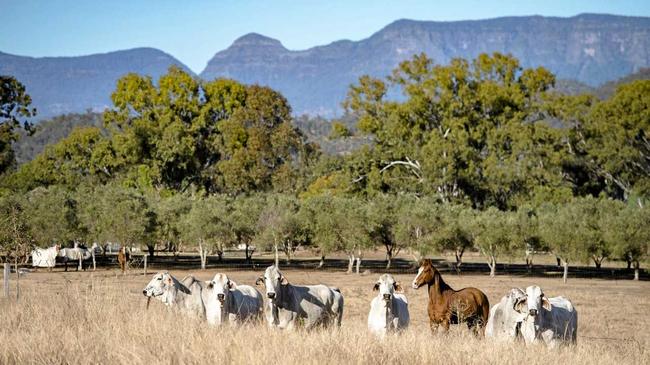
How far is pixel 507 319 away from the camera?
17156 millimetres

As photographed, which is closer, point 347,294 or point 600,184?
point 347,294

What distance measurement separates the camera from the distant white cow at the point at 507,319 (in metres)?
16.7

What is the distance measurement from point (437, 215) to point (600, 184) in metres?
26.5

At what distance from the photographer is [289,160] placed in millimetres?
95250

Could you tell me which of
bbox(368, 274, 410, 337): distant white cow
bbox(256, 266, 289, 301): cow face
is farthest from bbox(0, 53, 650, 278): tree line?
bbox(256, 266, 289, 301): cow face

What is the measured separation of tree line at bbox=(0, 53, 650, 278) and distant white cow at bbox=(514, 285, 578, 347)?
46.8 metres

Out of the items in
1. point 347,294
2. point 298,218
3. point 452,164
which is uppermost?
point 452,164

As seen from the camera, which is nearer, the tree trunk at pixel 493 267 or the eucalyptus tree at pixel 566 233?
the eucalyptus tree at pixel 566 233

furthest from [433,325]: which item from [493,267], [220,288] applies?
[493,267]

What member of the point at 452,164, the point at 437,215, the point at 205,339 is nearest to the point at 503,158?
the point at 452,164

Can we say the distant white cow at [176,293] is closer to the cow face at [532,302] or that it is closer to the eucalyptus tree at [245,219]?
the cow face at [532,302]

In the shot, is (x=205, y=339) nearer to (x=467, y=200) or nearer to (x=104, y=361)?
(x=104, y=361)

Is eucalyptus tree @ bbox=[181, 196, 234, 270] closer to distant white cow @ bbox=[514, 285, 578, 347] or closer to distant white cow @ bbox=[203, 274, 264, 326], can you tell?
distant white cow @ bbox=[203, 274, 264, 326]

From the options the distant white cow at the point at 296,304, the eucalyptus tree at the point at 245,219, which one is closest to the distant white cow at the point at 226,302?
the distant white cow at the point at 296,304
